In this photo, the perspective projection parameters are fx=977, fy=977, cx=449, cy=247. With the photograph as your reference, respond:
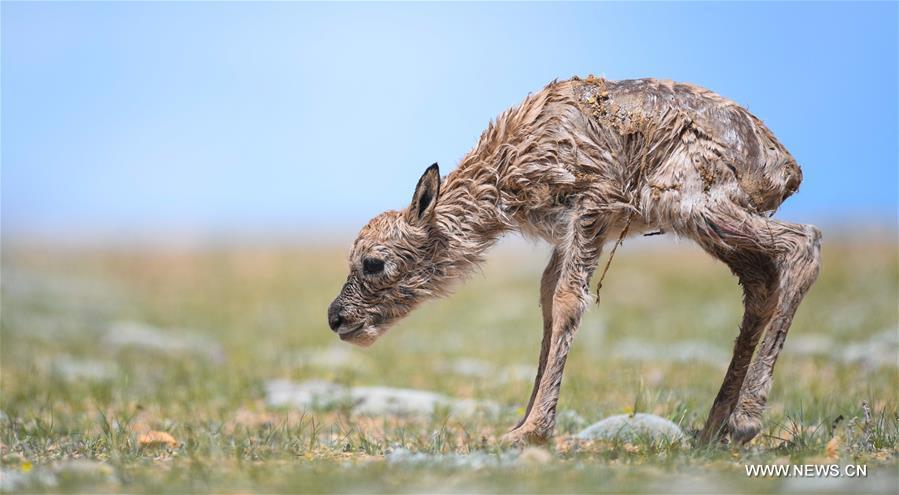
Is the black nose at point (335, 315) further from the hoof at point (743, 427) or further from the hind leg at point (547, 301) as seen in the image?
the hoof at point (743, 427)

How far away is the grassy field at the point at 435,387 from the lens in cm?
573

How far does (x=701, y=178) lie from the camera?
689 centimetres

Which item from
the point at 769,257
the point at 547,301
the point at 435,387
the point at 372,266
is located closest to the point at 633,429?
the point at 547,301

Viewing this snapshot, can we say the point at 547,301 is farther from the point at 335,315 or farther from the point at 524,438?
the point at 335,315

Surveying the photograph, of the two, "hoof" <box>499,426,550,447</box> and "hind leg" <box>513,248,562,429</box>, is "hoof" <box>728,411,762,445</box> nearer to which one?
"hoof" <box>499,426,550,447</box>

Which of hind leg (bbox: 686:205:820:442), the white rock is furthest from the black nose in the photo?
hind leg (bbox: 686:205:820:442)

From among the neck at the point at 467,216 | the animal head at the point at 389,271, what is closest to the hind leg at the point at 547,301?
the neck at the point at 467,216

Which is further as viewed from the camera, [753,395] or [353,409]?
[353,409]

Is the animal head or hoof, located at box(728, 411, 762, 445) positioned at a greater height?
the animal head

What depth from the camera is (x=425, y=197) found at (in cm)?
753

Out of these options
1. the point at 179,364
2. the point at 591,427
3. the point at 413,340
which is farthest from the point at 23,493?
the point at 413,340

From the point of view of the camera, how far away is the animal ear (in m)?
7.43

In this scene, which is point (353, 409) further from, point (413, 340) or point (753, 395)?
point (413, 340)

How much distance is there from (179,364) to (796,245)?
358 inches
